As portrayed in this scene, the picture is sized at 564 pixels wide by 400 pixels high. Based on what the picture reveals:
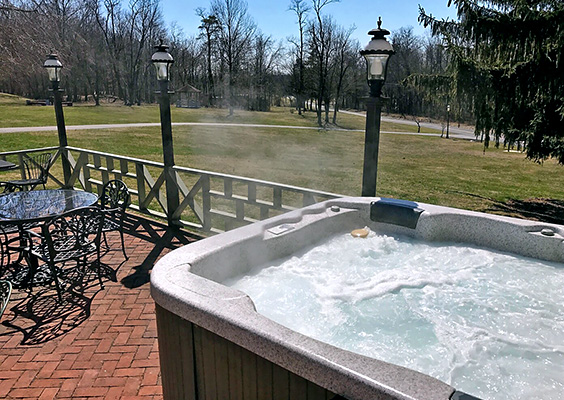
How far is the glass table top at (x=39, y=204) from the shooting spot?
309 centimetres

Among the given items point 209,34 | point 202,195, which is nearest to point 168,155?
point 202,195

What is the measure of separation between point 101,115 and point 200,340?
898 inches

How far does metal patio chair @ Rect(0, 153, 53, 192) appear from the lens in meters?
4.96

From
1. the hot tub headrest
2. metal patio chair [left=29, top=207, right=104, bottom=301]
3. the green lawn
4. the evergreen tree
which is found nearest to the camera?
metal patio chair [left=29, top=207, right=104, bottom=301]

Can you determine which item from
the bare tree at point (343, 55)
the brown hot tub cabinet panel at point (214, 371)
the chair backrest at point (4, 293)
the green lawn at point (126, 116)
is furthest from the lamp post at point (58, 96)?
the bare tree at point (343, 55)

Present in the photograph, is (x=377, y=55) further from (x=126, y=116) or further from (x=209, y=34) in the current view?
(x=209, y=34)

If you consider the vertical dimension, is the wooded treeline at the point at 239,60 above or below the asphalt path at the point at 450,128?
above

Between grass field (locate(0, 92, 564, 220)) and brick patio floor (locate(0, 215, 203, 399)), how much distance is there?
5.80 meters

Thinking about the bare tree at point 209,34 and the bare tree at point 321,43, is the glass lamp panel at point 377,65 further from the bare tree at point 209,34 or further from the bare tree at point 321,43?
the bare tree at point 209,34

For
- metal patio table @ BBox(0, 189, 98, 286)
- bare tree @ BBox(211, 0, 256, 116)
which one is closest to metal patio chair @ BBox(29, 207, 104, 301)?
metal patio table @ BBox(0, 189, 98, 286)

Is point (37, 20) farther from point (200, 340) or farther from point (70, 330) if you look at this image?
point (200, 340)

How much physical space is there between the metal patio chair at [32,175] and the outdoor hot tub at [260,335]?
3.68 meters

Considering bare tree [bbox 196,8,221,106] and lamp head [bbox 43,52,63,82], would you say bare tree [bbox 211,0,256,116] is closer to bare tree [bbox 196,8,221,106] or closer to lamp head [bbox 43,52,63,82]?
bare tree [bbox 196,8,221,106]

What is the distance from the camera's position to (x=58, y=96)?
6227 millimetres
